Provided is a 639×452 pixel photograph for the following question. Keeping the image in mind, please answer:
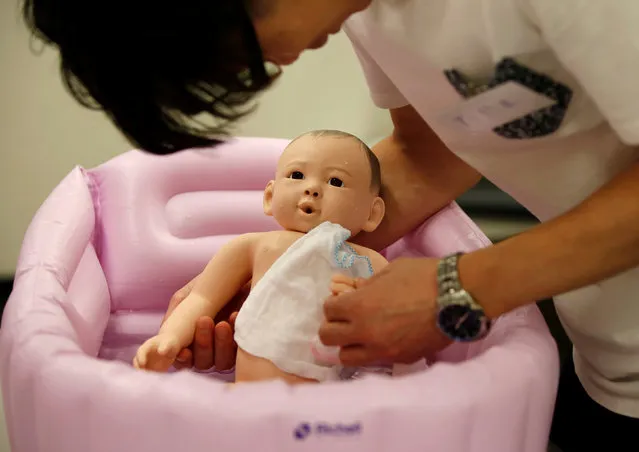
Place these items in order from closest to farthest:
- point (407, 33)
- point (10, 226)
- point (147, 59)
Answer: point (147, 59), point (407, 33), point (10, 226)

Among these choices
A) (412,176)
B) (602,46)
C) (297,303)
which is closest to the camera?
(602,46)

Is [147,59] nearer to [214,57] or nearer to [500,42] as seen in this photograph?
[214,57]

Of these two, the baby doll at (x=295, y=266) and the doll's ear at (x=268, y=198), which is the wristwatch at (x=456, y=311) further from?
the doll's ear at (x=268, y=198)

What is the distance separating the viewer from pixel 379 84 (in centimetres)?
106

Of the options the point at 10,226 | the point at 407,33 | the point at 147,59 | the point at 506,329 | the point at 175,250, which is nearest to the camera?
the point at 147,59

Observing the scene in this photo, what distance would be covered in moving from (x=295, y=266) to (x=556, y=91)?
1.50ft

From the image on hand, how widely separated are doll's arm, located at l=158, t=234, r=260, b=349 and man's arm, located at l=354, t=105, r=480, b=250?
0.67 feet

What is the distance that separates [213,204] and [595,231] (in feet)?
3.10

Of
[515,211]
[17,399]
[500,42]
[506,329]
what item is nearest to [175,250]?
[17,399]

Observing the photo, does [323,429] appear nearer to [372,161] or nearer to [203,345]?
[203,345]

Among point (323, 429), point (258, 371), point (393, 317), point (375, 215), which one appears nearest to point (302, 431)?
point (323, 429)

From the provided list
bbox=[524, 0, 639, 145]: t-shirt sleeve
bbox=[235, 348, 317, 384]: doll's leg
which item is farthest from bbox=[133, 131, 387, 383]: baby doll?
bbox=[524, 0, 639, 145]: t-shirt sleeve

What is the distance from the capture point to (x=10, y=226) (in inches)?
75.0

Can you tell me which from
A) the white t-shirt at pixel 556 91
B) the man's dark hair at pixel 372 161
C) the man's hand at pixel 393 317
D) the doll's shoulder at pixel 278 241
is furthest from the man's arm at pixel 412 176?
the man's hand at pixel 393 317
